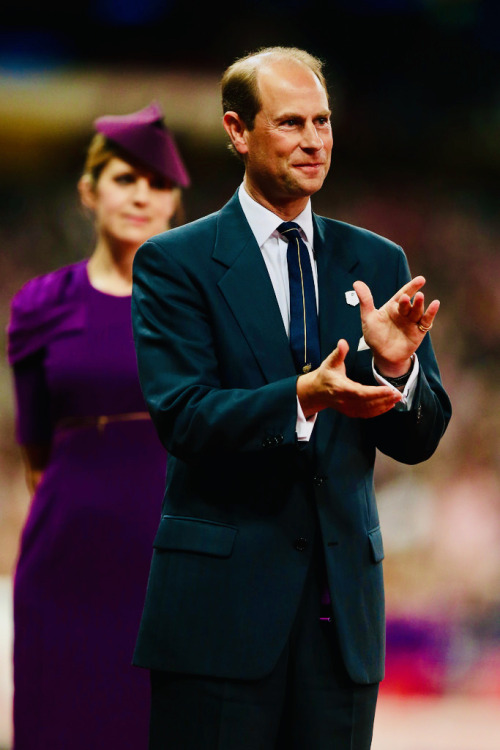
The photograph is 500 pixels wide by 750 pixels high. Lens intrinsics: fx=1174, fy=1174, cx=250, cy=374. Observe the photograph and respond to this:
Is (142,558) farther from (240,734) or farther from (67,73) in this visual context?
(67,73)

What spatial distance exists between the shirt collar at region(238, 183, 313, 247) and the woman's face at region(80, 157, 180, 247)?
3.74 ft

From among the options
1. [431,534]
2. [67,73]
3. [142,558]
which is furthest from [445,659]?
[67,73]

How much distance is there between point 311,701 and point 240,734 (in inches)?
4.7

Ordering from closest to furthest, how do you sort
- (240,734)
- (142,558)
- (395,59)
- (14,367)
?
1. (240,734)
2. (142,558)
3. (14,367)
4. (395,59)

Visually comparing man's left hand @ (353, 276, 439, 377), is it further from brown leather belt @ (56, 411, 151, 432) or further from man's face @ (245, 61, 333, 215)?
brown leather belt @ (56, 411, 151, 432)

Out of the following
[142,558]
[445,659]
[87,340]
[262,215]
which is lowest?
[445,659]

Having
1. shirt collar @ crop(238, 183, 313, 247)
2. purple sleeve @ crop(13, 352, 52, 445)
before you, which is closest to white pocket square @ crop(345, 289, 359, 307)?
shirt collar @ crop(238, 183, 313, 247)

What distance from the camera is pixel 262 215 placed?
1.89 meters

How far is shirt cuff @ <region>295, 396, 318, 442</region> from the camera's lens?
169cm

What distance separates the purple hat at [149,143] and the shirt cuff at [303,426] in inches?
58.0

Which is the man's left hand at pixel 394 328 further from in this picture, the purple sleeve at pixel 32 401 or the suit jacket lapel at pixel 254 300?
the purple sleeve at pixel 32 401

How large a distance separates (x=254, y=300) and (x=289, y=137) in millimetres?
261

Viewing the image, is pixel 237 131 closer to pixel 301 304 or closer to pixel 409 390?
pixel 301 304

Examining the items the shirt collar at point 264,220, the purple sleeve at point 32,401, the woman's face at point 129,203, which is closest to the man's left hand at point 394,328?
the shirt collar at point 264,220
